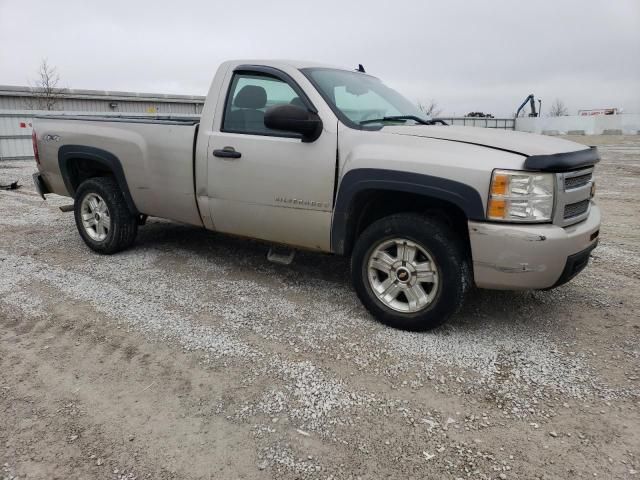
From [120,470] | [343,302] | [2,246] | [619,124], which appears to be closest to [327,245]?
[343,302]

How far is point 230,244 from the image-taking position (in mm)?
5656

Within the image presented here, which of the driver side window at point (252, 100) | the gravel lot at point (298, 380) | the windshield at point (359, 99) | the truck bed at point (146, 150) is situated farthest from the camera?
the truck bed at point (146, 150)

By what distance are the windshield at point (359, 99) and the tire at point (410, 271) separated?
34.5 inches

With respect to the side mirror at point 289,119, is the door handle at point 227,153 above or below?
below

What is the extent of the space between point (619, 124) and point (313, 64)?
4035cm

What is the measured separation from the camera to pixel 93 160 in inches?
206

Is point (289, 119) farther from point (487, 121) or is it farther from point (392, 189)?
point (487, 121)

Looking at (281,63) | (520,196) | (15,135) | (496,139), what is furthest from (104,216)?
(15,135)

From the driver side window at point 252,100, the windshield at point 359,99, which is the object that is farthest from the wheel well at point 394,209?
the driver side window at point 252,100

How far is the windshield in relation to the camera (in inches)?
150

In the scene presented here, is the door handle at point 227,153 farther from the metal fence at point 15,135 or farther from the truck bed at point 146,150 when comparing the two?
the metal fence at point 15,135

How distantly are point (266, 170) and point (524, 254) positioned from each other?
2004mm

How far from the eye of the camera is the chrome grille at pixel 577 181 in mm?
3144

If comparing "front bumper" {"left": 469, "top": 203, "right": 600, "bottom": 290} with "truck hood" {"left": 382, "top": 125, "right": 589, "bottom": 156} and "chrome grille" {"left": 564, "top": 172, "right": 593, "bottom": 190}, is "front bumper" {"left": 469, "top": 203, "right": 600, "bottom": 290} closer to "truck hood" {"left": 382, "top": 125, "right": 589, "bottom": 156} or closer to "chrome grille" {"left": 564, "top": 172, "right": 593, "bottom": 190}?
"chrome grille" {"left": 564, "top": 172, "right": 593, "bottom": 190}
